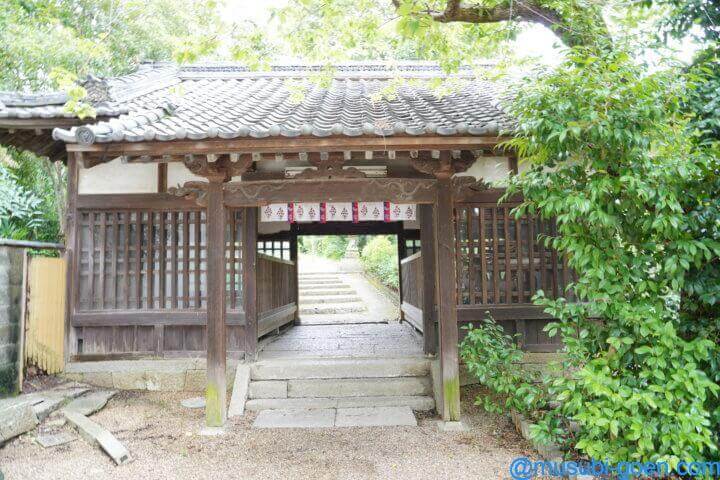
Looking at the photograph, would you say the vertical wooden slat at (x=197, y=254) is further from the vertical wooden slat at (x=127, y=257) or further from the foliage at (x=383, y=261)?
the foliage at (x=383, y=261)

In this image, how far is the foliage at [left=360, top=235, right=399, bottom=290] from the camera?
59.1 ft

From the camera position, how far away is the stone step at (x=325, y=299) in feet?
52.4

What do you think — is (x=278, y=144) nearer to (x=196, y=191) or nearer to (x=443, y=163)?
(x=196, y=191)

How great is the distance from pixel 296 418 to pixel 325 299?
10.2m

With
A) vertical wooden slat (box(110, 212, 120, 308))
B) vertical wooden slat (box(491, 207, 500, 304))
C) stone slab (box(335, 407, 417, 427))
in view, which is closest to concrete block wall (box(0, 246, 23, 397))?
vertical wooden slat (box(110, 212, 120, 308))

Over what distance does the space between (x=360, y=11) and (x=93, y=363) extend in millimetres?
6687

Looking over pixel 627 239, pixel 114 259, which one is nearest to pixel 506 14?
pixel 627 239

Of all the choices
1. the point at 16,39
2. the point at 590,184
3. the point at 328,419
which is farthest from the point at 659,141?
the point at 16,39

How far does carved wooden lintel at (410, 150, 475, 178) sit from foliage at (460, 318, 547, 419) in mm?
2109

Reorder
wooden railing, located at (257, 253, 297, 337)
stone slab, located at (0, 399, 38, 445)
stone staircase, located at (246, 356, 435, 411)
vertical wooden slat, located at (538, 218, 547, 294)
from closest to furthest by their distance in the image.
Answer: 1. stone slab, located at (0, 399, 38, 445)
2. stone staircase, located at (246, 356, 435, 411)
3. vertical wooden slat, located at (538, 218, 547, 294)
4. wooden railing, located at (257, 253, 297, 337)

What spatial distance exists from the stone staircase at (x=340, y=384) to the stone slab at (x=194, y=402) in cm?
70

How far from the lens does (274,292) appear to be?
29.8 ft

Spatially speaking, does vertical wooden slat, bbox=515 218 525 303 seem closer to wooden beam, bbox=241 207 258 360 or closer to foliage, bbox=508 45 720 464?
foliage, bbox=508 45 720 464

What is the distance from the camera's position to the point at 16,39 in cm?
909
